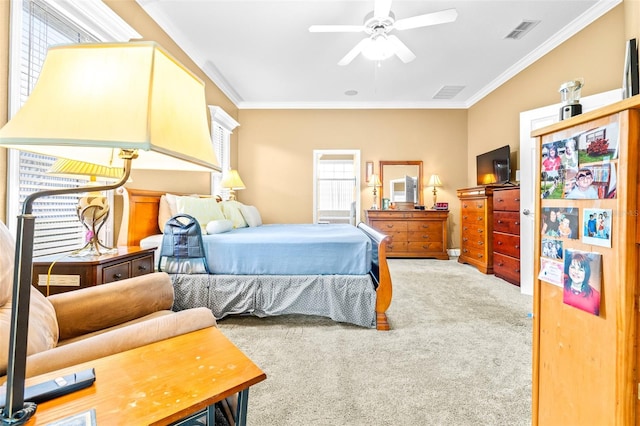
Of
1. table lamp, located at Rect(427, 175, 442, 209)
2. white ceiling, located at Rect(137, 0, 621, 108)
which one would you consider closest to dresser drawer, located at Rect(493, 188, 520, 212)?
table lamp, located at Rect(427, 175, 442, 209)

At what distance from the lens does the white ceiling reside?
2803mm

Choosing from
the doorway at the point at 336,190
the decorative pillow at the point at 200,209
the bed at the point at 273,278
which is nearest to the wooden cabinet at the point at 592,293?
the bed at the point at 273,278

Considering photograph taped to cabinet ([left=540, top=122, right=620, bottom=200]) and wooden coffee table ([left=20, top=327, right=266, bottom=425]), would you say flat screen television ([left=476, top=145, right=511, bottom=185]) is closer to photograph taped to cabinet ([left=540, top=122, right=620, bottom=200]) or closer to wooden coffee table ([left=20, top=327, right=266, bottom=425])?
photograph taped to cabinet ([left=540, top=122, right=620, bottom=200])

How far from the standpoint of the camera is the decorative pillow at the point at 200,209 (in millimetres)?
2838

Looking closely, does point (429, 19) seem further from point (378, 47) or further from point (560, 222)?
point (560, 222)

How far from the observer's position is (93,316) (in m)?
1.22

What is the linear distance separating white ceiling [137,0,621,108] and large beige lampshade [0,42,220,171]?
2.77 metres

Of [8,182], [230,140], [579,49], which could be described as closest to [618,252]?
[8,182]

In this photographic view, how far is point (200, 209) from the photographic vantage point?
2963 mm

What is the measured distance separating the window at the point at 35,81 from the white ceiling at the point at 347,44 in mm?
945

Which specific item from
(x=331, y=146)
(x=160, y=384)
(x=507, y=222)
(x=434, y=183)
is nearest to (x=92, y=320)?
(x=160, y=384)

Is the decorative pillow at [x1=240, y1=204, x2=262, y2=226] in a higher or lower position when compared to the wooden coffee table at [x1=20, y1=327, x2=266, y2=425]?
higher

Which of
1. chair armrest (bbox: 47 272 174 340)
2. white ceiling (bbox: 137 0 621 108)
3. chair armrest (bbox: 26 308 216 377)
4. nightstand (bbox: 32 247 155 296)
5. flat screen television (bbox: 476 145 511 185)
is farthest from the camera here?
flat screen television (bbox: 476 145 511 185)

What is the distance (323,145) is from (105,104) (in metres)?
5.19
